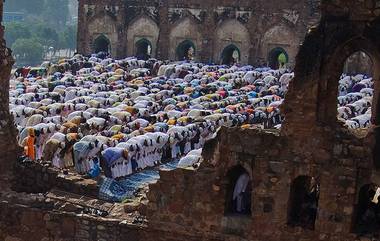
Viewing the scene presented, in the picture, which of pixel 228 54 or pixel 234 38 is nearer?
pixel 234 38

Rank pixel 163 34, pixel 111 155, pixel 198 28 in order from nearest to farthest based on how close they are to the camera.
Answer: pixel 111 155, pixel 198 28, pixel 163 34

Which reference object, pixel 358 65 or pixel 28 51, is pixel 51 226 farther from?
pixel 28 51

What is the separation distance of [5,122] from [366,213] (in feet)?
19.4

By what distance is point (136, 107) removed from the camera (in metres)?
23.7

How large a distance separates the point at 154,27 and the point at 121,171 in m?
21.1

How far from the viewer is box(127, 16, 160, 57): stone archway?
1464 inches

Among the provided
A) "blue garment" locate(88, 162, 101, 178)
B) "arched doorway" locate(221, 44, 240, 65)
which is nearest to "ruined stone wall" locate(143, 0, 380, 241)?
"blue garment" locate(88, 162, 101, 178)

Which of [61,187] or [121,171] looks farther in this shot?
[121,171]

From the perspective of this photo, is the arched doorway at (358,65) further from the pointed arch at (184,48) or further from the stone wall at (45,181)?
the stone wall at (45,181)

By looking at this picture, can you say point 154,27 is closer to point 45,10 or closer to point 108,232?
point 108,232

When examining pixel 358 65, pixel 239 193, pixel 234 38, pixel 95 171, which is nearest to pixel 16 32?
pixel 234 38

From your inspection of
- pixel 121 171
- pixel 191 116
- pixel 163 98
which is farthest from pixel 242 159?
pixel 163 98

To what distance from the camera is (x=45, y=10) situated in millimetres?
102750

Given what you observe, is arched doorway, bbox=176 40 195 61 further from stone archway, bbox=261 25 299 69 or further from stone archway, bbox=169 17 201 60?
stone archway, bbox=261 25 299 69
